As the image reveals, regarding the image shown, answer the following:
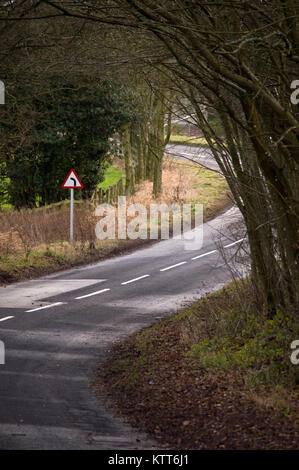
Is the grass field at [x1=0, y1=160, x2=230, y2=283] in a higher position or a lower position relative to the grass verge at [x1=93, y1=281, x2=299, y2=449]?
higher

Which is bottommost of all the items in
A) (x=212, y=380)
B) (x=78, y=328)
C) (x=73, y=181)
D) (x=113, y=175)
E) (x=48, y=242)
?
(x=78, y=328)

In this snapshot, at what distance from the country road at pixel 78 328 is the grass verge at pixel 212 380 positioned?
0.41 meters

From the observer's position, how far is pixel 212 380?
9.53 m

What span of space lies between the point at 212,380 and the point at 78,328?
5077 millimetres

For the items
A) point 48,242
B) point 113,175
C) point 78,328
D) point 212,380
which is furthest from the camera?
point 113,175

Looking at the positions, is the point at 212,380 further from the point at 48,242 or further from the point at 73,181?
the point at 48,242

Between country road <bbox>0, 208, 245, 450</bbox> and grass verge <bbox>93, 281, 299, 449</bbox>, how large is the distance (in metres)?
0.41

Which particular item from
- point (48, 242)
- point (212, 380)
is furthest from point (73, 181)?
point (212, 380)

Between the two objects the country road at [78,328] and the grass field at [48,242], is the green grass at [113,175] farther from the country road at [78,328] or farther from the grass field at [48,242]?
A: the country road at [78,328]

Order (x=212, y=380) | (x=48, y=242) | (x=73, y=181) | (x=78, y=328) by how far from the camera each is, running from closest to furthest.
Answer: (x=212, y=380), (x=78, y=328), (x=73, y=181), (x=48, y=242)

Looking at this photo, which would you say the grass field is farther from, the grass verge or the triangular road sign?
the grass verge

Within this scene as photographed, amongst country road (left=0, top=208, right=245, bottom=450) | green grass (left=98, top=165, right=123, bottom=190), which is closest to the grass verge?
country road (left=0, top=208, right=245, bottom=450)

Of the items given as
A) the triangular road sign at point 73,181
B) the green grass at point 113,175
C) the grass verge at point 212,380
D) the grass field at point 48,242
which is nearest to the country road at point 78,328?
the grass verge at point 212,380

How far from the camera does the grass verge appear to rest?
765 cm
